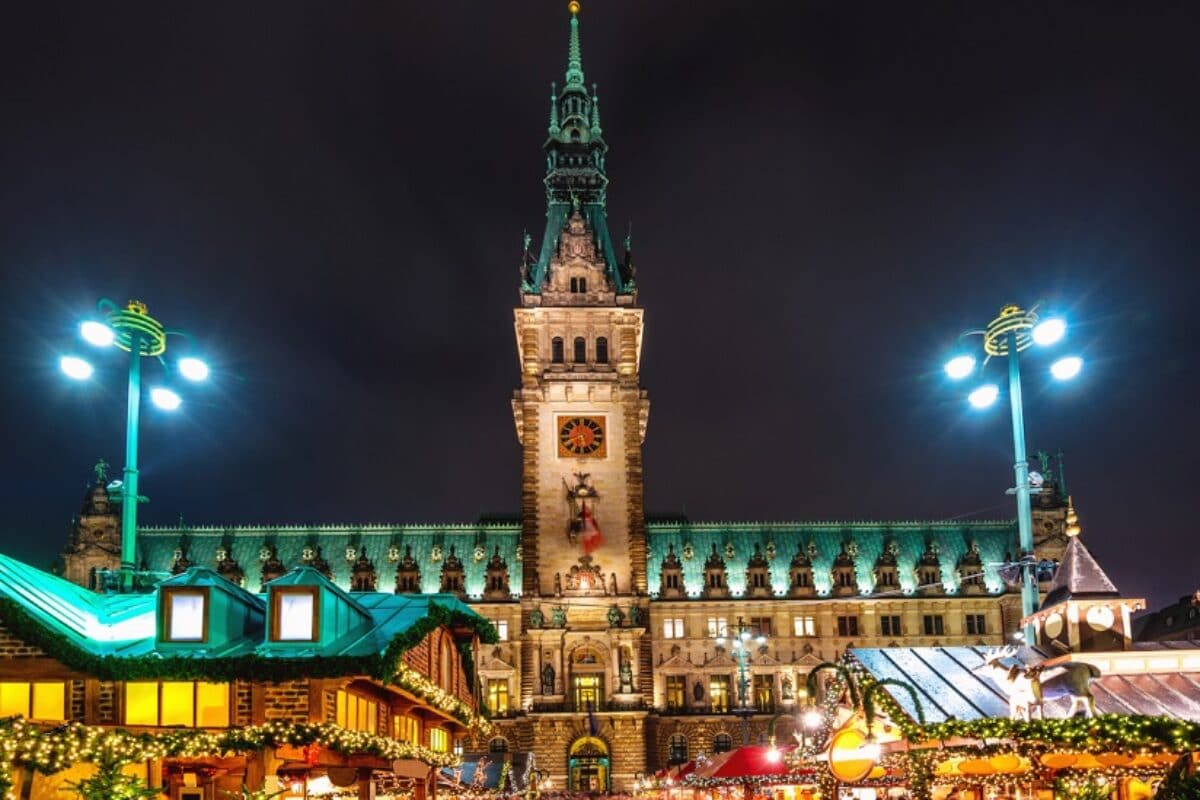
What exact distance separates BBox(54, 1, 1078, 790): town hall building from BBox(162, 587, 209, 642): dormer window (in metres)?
54.9

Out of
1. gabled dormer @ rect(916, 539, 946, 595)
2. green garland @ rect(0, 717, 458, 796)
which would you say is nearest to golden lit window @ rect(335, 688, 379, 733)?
green garland @ rect(0, 717, 458, 796)

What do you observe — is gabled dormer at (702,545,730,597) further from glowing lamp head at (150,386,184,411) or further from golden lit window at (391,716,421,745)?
glowing lamp head at (150,386,184,411)

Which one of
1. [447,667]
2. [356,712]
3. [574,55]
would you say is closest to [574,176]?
[574,55]

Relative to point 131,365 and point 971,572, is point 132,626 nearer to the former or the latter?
point 131,365

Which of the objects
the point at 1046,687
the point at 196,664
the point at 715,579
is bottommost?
the point at 1046,687

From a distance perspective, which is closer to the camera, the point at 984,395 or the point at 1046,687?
the point at 1046,687

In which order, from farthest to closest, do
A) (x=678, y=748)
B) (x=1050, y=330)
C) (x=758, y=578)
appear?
(x=758, y=578) → (x=678, y=748) → (x=1050, y=330)

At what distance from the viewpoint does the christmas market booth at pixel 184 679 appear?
66.8 ft

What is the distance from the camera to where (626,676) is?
265ft

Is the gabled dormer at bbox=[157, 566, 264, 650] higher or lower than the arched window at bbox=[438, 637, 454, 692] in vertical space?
higher

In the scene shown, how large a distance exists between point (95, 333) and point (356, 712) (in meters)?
10.8

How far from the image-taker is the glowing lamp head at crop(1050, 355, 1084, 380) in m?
29.2

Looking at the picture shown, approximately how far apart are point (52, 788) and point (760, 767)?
19.2 metres

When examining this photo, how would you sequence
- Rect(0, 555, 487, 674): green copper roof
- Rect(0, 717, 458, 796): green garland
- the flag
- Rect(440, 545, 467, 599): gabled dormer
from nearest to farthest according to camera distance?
Rect(0, 717, 458, 796): green garland, Rect(0, 555, 487, 674): green copper roof, the flag, Rect(440, 545, 467, 599): gabled dormer
